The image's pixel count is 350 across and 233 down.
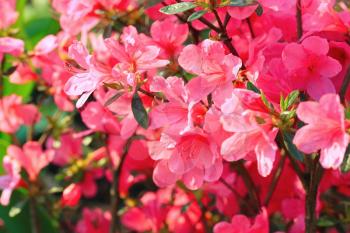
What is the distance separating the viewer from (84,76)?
2.65 ft

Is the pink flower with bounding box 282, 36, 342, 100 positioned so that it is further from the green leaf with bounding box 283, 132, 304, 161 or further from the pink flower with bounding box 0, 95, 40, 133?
the pink flower with bounding box 0, 95, 40, 133

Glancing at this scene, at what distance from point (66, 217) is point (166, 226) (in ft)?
0.75

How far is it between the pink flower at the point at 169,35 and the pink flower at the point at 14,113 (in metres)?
0.36

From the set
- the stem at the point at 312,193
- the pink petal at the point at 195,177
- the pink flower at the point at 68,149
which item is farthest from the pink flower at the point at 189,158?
the pink flower at the point at 68,149

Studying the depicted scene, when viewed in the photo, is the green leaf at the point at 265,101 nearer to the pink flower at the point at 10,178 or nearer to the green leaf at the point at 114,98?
the green leaf at the point at 114,98

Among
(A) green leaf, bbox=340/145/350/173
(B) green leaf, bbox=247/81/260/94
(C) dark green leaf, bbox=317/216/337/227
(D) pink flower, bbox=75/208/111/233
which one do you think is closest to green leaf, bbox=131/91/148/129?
(B) green leaf, bbox=247/81/260/94

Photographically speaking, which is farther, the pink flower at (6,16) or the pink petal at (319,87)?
the pink flower at (6,16)

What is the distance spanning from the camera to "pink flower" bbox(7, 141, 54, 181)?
3.76 feet

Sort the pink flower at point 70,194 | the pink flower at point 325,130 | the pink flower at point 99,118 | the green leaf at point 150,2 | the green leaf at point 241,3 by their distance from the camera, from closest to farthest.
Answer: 1. the pink flower at point 325,130
2. the green leaf at point 241,3
3. the green leaf at point 150,2
4. the pink flower at point 99,118
5. the pink flower at point 70,194

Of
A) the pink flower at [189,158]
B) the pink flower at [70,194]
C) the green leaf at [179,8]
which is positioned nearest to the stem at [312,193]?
the pink flower at [189,158]

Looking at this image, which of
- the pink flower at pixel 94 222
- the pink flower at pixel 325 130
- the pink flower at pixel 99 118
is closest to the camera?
the pink flower at pixel 325 130

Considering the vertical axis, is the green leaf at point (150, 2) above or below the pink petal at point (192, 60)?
below

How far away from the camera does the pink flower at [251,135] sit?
689 mm

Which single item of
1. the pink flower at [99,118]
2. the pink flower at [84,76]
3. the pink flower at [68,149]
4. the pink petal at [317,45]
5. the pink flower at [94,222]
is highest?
the pink petal at [317,45]
